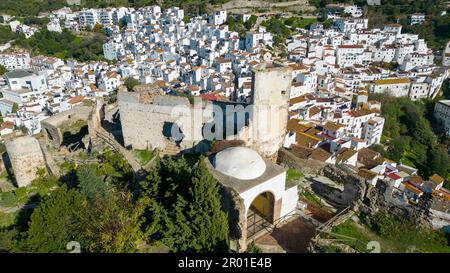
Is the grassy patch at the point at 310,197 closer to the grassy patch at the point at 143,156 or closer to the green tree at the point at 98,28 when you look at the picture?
the grassy patch at the point at 143,156

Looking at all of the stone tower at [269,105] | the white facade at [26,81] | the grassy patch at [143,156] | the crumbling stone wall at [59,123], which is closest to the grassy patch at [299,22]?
the white facade at [26,81]

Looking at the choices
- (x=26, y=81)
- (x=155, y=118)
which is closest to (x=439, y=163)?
(x=155, y=118)

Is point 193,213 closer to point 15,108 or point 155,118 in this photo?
point 155,118

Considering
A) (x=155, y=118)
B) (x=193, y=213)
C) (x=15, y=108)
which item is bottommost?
(x=15, y=108)

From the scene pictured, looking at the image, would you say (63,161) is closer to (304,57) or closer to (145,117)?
(145,117)

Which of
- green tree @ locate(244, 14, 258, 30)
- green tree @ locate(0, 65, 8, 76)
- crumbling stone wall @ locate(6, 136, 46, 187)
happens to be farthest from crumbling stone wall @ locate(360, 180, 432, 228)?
green tree @ locate(0, 65, 8, 76)

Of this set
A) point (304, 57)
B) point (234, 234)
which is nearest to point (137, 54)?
point (304, 57)

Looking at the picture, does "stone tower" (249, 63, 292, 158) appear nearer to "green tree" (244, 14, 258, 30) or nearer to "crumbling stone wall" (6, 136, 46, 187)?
"crumbling stone wall" (6, 136, 46, 187)
